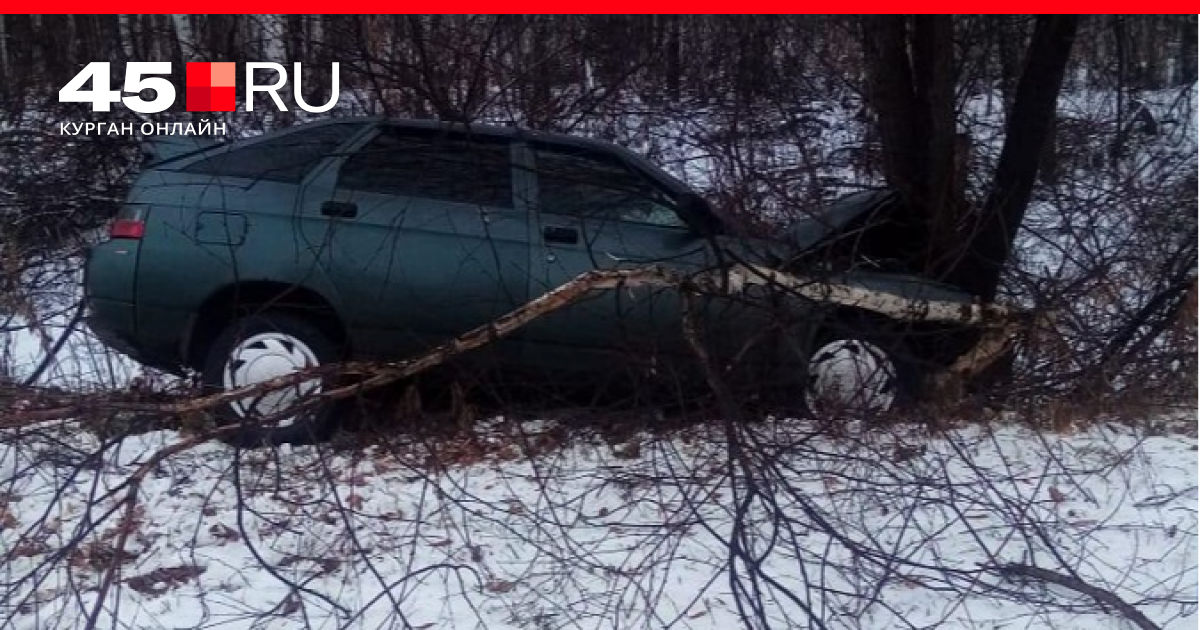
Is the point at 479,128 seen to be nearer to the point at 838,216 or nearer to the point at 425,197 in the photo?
the point at 425,197

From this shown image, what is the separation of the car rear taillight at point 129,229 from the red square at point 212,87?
2.18ft

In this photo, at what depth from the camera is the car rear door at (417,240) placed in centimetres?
605

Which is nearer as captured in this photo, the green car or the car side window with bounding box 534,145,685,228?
the green car

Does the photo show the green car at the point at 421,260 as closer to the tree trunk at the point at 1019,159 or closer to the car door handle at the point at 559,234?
the car door handle at the point at 559,234

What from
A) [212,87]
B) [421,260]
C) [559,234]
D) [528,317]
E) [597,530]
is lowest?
[597,530]

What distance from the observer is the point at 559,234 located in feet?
20.0

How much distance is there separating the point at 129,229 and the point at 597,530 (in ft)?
7.93

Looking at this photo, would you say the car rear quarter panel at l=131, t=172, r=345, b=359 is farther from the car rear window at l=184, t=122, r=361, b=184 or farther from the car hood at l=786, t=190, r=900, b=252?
the car hood at l=786, t=190, r=900, b=252

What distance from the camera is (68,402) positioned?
5707 millimetres

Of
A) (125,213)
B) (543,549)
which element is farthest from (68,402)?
(543,549)

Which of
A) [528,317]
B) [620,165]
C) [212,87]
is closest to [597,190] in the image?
[620,165]

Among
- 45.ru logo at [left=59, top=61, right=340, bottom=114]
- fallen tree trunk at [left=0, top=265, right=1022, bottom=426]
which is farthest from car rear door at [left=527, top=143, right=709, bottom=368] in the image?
45.ru logo at [left=59, top=61, right=340, bottom=114]

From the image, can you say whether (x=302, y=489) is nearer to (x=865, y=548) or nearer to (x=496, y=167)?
(x=496, y=167)

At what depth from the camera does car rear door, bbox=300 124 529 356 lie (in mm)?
6047
